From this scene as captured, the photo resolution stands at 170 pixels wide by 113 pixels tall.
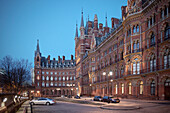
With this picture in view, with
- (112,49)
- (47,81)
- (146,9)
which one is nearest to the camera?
(146,9)

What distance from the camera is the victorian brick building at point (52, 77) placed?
395ft

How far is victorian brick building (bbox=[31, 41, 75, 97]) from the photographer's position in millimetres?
120500

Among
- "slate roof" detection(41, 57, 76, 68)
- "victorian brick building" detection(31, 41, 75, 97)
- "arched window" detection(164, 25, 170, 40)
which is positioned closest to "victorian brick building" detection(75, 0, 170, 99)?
"arched window" detection(164, 25, 170, 40)

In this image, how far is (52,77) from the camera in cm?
12581

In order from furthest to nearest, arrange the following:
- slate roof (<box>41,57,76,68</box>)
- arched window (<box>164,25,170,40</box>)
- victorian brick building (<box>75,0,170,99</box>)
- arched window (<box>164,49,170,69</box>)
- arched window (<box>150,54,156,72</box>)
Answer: slate roof (<box>41,57,76,68</box>) → arched window (<box>150,54,156,72</box>) → victorian brick building (<box>75,0,170,99</box>) → arched window (<box>164,25,170,40</box>) → arched window (<box>164,49,170,69</box>)

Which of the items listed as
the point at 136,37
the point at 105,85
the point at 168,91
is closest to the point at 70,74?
the point at 105,85

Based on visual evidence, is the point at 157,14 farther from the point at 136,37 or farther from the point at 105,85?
the point at 105,85

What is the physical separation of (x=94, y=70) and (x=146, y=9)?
38.9m

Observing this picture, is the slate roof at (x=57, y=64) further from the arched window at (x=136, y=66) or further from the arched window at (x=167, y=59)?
the arched window at (x=167, y=59)

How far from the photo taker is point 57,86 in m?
124

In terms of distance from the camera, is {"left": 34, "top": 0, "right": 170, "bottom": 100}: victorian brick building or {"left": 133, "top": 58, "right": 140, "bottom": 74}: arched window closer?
{"left": 34, "top": 0, "right": 170, "bottom": 100}: victorian brick building

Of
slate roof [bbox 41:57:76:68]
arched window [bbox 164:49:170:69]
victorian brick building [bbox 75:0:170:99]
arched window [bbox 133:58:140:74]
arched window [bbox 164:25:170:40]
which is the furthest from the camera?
slate roof [bbox 41:57:76:68]

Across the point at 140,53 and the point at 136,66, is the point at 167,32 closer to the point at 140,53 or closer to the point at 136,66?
the point at 140,53

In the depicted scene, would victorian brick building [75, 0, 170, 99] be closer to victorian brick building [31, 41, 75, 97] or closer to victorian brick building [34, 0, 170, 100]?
victorian brick building [34, 0, 170, 100]
